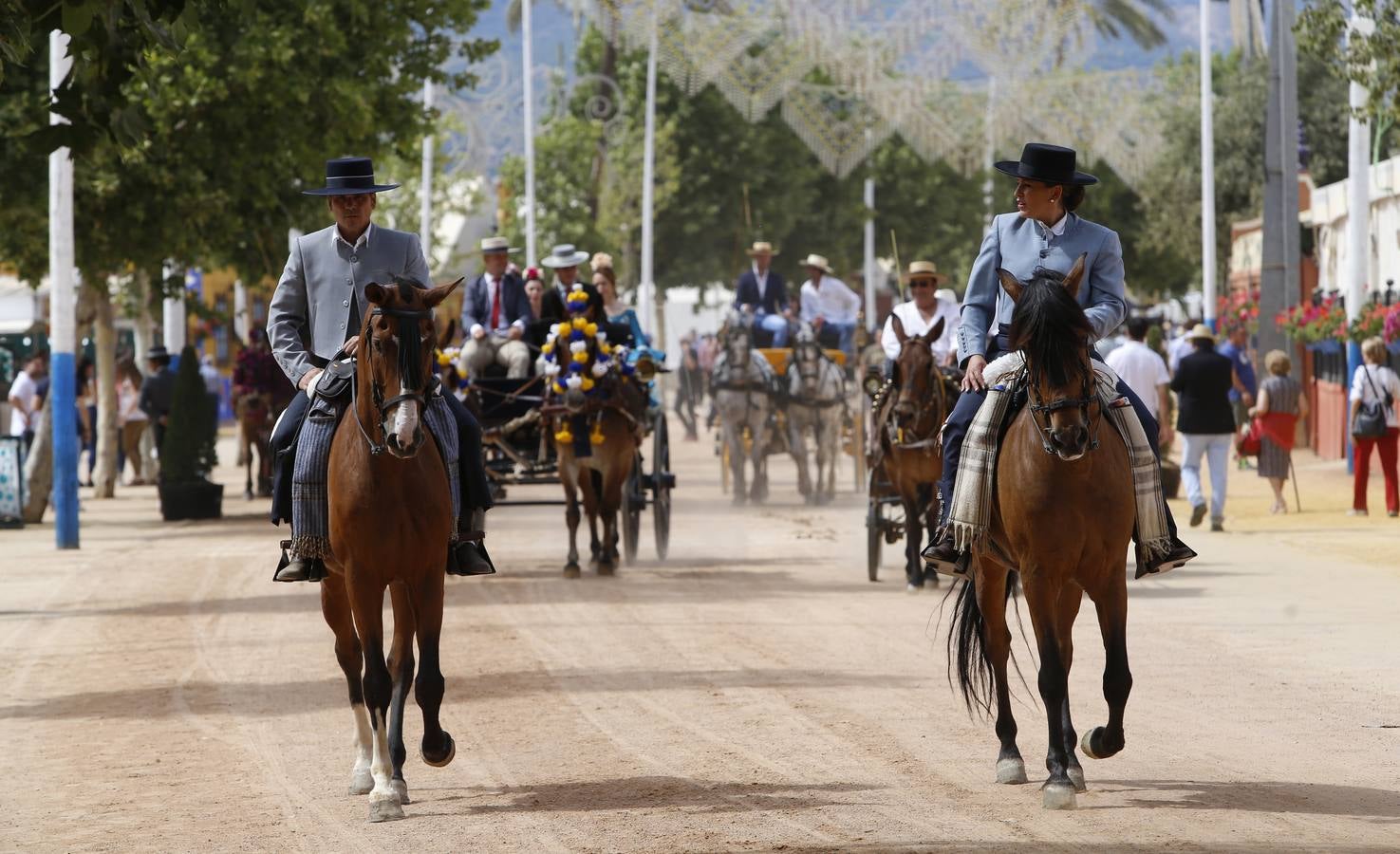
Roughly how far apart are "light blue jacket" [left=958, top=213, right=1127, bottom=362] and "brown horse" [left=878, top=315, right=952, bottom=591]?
6283 millimetres

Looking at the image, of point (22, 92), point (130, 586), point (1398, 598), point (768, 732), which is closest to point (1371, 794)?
point (768, 732)

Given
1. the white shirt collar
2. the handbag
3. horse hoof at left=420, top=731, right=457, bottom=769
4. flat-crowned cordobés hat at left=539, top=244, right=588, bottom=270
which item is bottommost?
horse hoof at left=420, top=731, right=457, bottom=769

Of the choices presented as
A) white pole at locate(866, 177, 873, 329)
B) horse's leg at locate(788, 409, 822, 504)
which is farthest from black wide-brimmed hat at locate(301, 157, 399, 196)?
white pole at locate(866, 177, 873, 329)

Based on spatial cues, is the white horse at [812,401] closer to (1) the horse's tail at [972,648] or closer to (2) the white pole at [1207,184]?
(2) the white pole at [1207,184]

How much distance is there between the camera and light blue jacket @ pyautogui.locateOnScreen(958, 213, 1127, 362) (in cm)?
855

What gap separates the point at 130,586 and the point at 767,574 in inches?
207

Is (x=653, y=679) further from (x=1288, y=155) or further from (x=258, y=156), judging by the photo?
(x=1288, y=155)

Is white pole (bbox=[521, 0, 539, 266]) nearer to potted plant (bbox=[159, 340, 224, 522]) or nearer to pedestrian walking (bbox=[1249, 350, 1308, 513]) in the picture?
potted plant (bbox=[159, 340, 224, 522])

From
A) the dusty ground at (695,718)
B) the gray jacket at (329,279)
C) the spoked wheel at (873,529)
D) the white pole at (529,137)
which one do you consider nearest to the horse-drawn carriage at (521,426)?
the dusty ground at (695,718)

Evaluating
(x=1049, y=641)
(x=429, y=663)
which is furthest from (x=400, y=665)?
(x=1049, y=641)

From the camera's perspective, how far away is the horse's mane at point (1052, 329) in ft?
25.8

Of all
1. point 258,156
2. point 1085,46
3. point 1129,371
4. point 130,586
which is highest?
point 1085,46

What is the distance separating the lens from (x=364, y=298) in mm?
8859

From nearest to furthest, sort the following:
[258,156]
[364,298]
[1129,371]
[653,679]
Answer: [364,298]
[653,679]
[1129,371]
[258,156]
